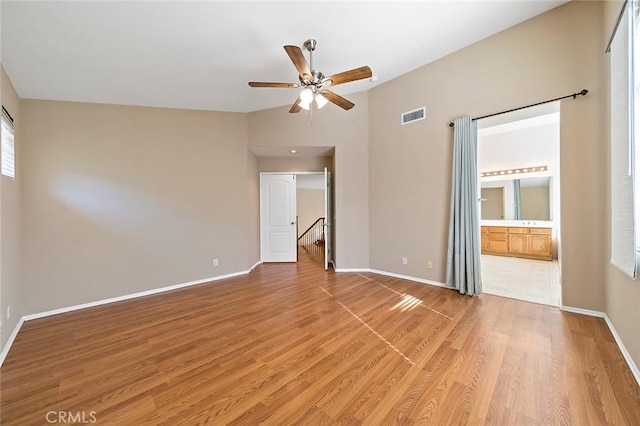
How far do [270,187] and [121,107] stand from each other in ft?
9.98

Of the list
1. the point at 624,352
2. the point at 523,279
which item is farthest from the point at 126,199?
the point at 523,279

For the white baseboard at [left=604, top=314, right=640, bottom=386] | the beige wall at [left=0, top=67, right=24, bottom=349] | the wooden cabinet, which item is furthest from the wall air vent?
the beige wall at [left=0, top=67, right=24, bottom=349]

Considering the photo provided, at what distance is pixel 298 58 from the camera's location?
2.19 metres

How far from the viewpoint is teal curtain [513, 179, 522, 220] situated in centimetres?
598

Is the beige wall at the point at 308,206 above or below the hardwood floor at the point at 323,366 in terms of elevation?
above

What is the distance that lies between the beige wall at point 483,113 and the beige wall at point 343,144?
20cm

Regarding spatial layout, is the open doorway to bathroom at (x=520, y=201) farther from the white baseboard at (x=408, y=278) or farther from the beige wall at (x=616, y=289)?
the beige wall at (x=616, y=289)

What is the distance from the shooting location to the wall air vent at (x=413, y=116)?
3763mm

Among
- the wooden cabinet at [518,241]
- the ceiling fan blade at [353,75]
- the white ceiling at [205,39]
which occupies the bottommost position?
the wooden cabinet at [518,241]

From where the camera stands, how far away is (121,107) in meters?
3.51

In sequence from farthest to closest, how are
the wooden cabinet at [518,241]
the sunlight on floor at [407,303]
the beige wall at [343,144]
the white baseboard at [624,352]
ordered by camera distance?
the wooden cabinet at [518,241] < the beige wall at [343,144] < the sunlight on floor at [407,303] < the white baseboard at [624,352]

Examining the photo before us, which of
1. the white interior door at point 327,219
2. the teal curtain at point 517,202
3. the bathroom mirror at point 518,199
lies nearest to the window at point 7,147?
the white interior door at point 327,219

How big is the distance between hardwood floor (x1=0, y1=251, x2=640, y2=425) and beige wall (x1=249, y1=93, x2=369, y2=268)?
162 cm

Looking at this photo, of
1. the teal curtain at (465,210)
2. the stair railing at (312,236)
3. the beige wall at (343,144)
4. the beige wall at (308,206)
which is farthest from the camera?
the beige wall at (308,206)
